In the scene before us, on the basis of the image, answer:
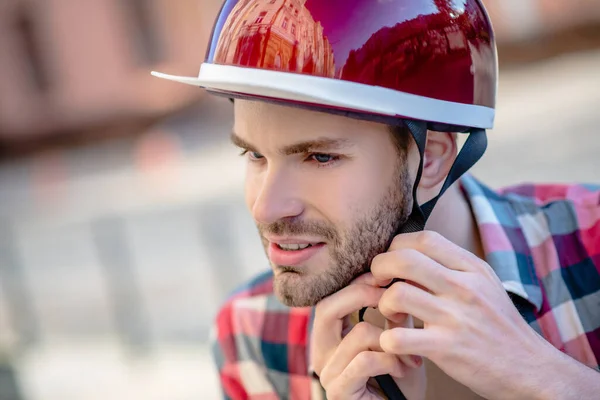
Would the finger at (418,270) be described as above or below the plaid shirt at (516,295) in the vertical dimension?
above

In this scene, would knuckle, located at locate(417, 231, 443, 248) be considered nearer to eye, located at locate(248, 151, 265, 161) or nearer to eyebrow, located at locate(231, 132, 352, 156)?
eyebrow, located at locate(231, 132, 352, 156)

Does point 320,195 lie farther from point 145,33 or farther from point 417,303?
point 145,33

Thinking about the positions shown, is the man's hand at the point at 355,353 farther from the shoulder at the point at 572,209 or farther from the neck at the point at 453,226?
the shoulder at the point at 572,209

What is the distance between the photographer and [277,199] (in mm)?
2092

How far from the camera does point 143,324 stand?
7031 mm

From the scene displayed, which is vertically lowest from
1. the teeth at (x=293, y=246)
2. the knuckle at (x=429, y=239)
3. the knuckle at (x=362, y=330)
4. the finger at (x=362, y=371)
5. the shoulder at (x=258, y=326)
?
the shoulder at (x=258, y=326)

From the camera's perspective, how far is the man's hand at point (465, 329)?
1854 mm

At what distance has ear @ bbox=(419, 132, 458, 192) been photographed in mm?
2344

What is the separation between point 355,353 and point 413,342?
→ 0.90 feet

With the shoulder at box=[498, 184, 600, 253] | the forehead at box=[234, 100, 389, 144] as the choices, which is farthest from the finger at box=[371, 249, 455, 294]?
the shoulder at box=[498, 184, 600, 253]

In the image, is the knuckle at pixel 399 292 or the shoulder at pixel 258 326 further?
the shoulder at pixel 258 326

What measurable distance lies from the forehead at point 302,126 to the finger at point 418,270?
1.14 feet

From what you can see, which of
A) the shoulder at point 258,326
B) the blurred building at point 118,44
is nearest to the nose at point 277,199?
the shoulder at point 258,326

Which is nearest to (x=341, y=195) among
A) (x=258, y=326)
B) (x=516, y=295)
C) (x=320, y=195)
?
(x=320, y=195)
